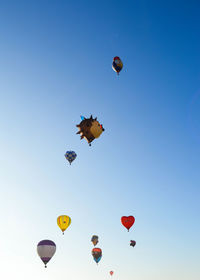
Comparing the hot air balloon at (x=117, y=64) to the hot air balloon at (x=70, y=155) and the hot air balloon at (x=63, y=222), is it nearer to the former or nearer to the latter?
the hot air balloon at (x=70, y=155)

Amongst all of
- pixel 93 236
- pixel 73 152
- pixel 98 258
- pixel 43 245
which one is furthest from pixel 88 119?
pixel 93 236

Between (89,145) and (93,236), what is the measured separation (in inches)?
1380

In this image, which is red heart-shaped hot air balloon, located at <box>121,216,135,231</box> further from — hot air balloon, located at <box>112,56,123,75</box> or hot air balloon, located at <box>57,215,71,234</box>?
hot air balloon, located at <box>112,56,123,75</box>

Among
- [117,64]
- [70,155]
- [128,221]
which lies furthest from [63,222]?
[117,64]

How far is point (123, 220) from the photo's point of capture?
129 ft

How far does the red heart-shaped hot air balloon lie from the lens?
3872cm

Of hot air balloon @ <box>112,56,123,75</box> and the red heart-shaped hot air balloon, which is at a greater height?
hot air balloon @ <box>112,56,123,75</box>

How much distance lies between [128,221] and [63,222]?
10.2 m

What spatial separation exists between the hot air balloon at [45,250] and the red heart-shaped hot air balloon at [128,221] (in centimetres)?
1193

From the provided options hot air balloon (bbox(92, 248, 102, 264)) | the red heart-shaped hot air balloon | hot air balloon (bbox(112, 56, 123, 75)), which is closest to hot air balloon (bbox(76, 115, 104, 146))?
hot air balloon (bbox(112, 56, 123, 75))

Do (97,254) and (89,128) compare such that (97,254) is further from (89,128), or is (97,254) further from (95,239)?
(89,128)

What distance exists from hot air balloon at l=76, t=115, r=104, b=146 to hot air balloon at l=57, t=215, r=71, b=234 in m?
16.9

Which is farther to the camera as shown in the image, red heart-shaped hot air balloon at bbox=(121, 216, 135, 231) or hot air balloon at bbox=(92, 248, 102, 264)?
hot air balloon at bbox=(92, 248, 102, 264)

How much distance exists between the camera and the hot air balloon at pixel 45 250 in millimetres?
31234
